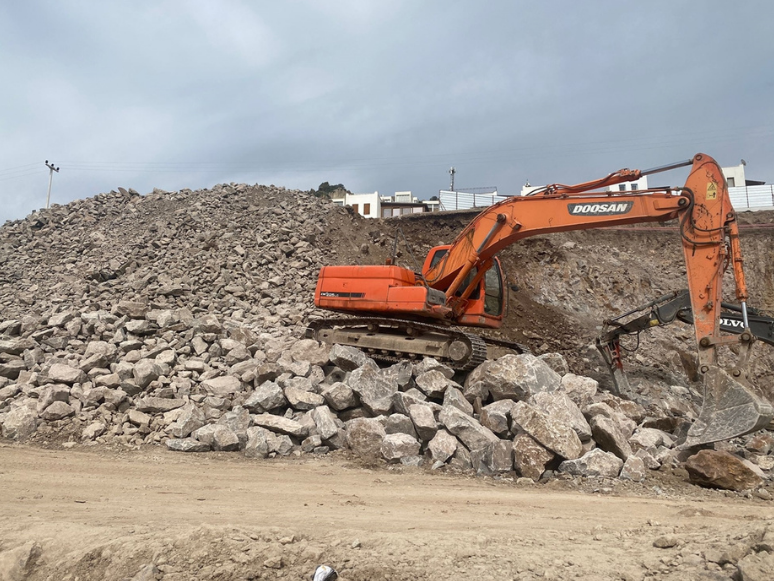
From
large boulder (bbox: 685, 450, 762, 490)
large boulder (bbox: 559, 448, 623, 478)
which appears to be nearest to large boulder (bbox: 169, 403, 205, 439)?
large boulder (bbox: 559, 448, 623, 478)

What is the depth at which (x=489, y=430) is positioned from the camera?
6.54 meters

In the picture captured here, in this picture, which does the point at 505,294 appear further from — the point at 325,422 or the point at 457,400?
the point at 325,422

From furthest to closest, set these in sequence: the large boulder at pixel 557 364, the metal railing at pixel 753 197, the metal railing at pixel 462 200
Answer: the metal railing at pixel 462 200
the metal railing at pixel 753 197
the large boulder at pixel 557 364

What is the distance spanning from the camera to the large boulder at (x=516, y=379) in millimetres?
7324

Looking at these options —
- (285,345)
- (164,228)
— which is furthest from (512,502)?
(164,228)

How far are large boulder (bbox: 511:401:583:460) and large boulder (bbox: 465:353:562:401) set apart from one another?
116 centimetres

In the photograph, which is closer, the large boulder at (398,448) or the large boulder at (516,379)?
the large boulder at (398,448)

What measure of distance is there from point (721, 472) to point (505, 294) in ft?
18.1

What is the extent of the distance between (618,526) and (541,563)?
53.2 inches

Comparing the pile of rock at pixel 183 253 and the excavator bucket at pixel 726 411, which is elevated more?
the pile of rock at pixel 183 253

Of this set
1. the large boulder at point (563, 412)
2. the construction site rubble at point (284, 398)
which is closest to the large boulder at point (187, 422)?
the construction site rubble at point (284, 398)

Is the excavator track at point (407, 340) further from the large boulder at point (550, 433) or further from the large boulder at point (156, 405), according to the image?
the large boulder at point (156, 405)

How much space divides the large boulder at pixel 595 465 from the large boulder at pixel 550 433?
86mm

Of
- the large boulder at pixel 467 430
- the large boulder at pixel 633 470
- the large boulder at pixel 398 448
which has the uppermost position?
the large boulder at pixel 467 430
